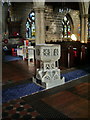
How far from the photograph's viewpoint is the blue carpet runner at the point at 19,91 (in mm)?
3336

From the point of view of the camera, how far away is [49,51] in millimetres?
3928

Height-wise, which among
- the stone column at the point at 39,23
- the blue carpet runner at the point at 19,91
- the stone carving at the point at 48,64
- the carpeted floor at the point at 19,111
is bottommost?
the carpeted floor at the point at 19,111

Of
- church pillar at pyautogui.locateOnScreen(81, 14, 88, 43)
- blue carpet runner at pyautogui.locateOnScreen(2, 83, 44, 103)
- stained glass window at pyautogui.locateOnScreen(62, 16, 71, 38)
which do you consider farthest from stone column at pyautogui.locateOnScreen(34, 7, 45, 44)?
stained glass window at pyautogui.locateOnScreen(62, 16, 71, 38)

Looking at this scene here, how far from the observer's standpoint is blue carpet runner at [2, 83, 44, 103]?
3.34m

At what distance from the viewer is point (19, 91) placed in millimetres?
3670

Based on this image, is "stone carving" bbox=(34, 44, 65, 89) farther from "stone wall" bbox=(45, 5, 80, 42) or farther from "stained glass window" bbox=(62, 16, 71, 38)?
"stained glass window" bbox=(62, 16, 71, 38)

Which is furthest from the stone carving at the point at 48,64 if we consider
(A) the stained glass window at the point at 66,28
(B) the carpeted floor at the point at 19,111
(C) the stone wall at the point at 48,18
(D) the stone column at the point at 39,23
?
(A) the stained glass window at the point at 66,28

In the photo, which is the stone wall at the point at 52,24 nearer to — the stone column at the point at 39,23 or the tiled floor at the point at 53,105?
the stone column at the point at 39,23

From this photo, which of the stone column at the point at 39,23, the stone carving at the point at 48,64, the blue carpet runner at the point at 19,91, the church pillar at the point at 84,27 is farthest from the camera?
the church pillar at the point at 84,27

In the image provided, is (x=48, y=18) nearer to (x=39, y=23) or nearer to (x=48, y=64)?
(x=39, y=23)

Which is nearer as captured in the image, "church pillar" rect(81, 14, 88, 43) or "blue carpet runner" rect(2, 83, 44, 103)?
"blue carpet runner" rect(2, 83, 44, 103)

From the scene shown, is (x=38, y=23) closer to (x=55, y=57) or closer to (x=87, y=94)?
(x=55, y=57)

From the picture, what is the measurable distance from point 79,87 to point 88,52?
341cm

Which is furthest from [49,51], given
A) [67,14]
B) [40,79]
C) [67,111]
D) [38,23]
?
[67,14]
